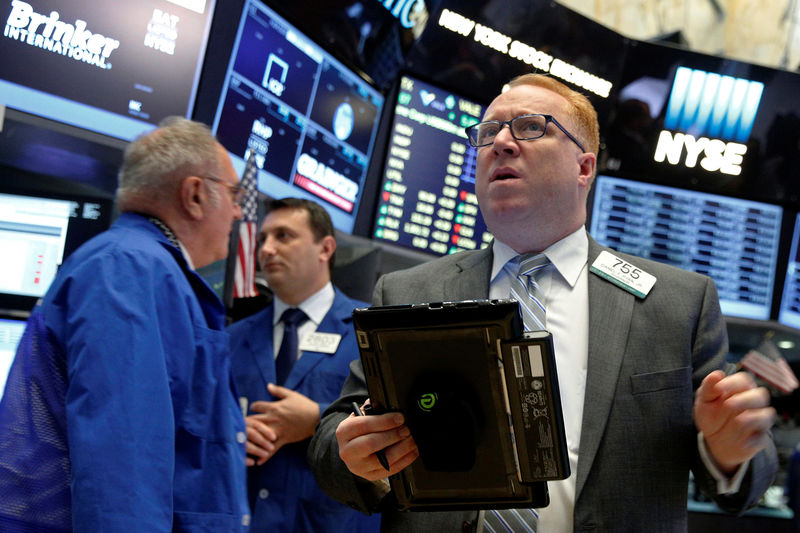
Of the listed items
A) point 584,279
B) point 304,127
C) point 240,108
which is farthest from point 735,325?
point 584,279

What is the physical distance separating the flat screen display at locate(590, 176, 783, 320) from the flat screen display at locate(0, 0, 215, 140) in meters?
3.26

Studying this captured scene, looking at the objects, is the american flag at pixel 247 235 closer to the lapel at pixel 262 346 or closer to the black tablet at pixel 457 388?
the lapel at pixel 262 346

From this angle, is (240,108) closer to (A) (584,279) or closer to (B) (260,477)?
(B) (260,477)

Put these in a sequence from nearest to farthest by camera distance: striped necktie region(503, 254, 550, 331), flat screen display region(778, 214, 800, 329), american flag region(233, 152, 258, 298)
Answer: striped necktie region(503, 254, 550, 331) < american flag region(233, 152, 258, 298) < flat screen display region(778, 214, 800, 329)

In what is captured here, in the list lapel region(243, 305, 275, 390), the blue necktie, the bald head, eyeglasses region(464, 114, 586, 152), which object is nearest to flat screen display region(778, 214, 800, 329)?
the blue necktie

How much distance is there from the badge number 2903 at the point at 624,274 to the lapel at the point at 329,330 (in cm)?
138

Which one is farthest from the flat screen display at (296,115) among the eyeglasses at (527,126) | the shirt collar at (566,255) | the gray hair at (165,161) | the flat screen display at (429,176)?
the shirt collar at (566,255)

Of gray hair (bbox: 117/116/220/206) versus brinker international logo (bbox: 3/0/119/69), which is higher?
brinker international logo (bbox: 3/0/119/69)

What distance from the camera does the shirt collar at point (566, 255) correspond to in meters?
1.70

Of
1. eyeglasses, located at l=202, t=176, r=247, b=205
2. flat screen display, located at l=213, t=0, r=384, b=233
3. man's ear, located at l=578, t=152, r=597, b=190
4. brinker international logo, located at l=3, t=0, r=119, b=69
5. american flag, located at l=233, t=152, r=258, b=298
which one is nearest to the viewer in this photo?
man's ear, located at l=578, t=152, r=597, b=190

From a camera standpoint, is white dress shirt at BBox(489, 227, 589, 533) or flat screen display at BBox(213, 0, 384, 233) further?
flat screen display at BBox(213, 0, 384, 233)

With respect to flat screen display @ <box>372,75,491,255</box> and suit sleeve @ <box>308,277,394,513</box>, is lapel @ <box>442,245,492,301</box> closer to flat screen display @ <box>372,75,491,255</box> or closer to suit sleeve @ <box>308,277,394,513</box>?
suit sleeve @ <box>308,277,394,513</box>

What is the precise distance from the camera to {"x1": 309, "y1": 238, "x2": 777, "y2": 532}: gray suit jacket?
1437 mm

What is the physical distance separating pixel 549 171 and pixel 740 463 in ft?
2.43
